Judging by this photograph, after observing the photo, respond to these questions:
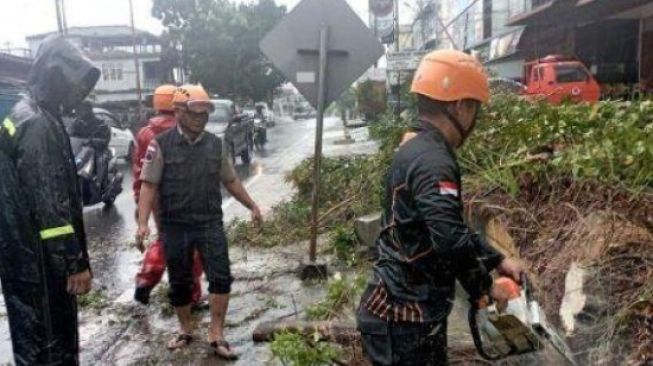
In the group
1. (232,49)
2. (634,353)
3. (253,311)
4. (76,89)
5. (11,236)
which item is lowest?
(253,311)

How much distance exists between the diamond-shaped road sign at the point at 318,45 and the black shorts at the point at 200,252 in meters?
A: 2.02

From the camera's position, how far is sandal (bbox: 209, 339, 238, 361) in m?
4.34

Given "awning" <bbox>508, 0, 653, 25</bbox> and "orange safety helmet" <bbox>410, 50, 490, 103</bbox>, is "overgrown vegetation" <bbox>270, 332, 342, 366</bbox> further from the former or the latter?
"awning" <bbox>508, 0, 653, 25</bbox>

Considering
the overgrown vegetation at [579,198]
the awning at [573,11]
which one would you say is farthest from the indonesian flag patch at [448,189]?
the awning at [573,11]

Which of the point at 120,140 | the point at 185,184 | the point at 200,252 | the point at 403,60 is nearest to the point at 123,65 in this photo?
the point at 120,140

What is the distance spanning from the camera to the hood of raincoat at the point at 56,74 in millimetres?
3152

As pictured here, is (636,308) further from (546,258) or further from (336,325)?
(336,325)

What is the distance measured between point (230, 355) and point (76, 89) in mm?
2043

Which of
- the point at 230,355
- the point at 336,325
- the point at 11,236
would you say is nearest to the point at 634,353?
the point at 336,325

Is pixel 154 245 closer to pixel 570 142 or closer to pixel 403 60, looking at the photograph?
pixel 570 142

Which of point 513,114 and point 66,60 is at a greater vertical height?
point 66,60

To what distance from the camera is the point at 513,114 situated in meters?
6.03

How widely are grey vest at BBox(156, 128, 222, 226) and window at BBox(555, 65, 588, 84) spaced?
1662 centimetres

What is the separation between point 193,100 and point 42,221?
168 cm
